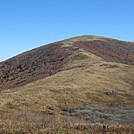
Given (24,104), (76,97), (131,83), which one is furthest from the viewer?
(131,83)

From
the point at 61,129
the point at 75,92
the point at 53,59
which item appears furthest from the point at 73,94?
the point at 53,59

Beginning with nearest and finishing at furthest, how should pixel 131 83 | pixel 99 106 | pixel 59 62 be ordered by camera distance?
1. pixel 99 106
2. pixel 131 83
3. pixel 59 62

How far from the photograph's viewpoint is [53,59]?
88000mm

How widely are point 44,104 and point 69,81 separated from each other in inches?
562

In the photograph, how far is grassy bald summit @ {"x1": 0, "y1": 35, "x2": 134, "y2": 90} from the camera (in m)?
76.8

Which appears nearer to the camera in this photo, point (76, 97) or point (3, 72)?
point (76, 97)

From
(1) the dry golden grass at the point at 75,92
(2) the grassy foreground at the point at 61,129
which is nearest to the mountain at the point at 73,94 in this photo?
(1) the dry golden grass at the point at 75,92

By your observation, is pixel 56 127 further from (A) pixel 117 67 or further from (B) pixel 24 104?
(A) pixel 117 67

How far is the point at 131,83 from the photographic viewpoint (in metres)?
56.9

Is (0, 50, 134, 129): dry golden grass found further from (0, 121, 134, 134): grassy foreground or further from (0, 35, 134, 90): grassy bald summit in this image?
(0, 35, 134, 90): grassy bald summit

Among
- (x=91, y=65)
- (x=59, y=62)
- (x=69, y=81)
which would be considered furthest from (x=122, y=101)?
(x=59, y=62)

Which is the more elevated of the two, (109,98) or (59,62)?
(59,62)

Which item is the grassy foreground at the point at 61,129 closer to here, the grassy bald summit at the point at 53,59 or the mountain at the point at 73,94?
the mountain at the point at 73,94

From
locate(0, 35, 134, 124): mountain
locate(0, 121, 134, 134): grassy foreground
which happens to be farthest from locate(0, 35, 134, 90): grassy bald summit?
locate(0, 121, 134, 134): grassy foreground
